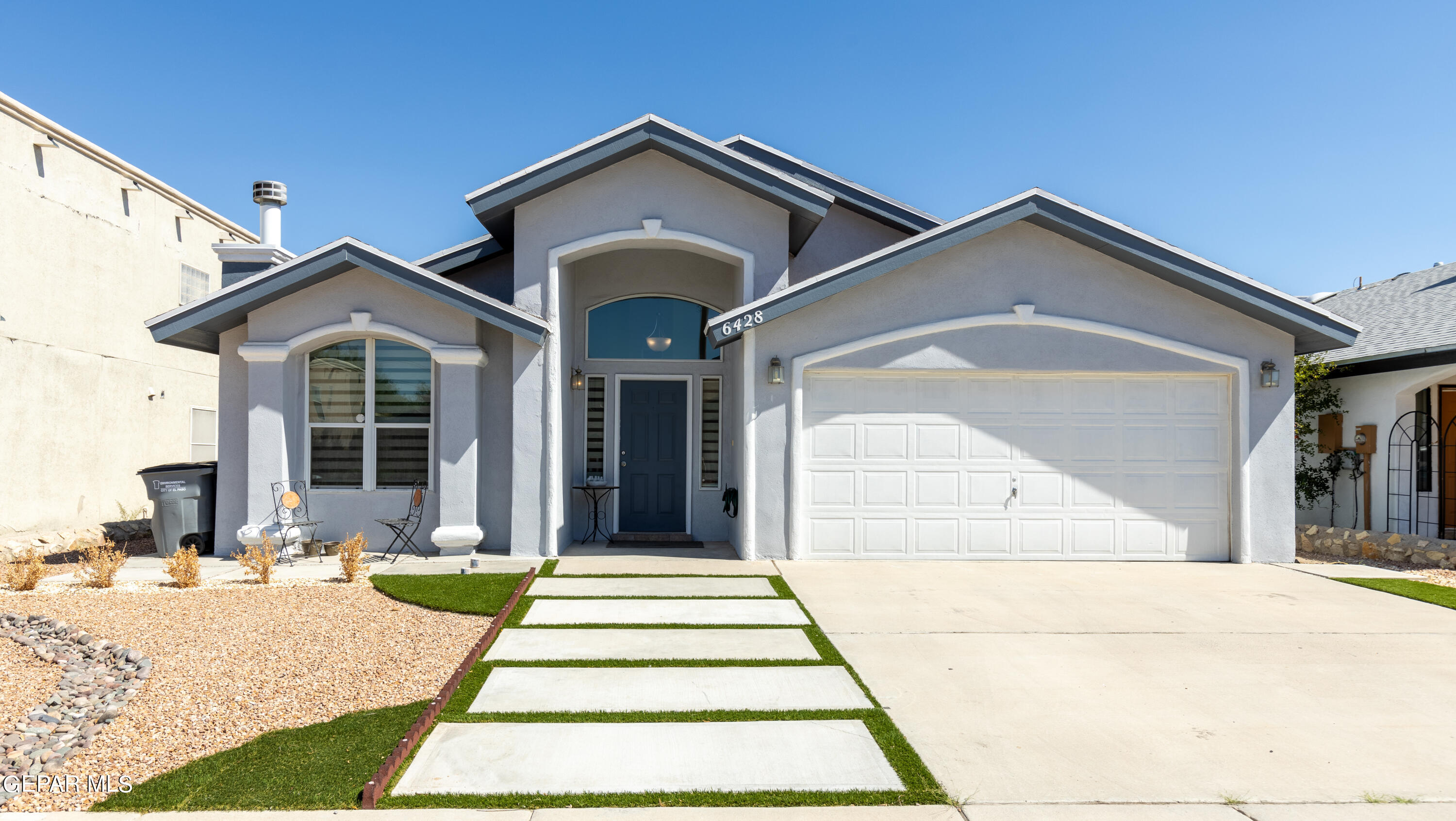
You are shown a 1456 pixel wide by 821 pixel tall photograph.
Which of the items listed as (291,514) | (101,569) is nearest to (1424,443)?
(291,514)

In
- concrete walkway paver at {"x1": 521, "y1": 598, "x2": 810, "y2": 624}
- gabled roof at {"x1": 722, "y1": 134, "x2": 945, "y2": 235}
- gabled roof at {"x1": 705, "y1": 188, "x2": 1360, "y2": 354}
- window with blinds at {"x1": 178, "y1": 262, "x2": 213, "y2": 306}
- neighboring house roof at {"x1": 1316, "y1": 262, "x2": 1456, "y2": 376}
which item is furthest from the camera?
window with blinds at {"x1": 178, "y1": 262, "x2": 213, "y2": 306}

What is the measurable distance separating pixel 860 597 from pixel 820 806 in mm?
Result: 4407

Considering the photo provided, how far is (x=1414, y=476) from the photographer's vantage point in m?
11.2

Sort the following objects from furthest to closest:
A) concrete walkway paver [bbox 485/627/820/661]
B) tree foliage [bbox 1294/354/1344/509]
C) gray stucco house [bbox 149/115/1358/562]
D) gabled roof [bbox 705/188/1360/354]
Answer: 1. tree foliage [bbox 1294/354/1344/509]
2. gray stucco house [bbox 149/115/1358/562]
3. gabled roof [bbox 705/188/1360/354]
4. concrete walkway paver [bbox 485/627/820/661]

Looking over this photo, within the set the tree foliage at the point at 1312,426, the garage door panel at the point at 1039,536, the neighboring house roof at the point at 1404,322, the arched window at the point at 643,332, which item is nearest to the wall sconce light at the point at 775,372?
the arched window at the point at 643,332

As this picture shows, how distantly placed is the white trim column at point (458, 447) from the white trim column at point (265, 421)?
187 cm

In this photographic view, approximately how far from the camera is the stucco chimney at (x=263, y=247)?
1108cm

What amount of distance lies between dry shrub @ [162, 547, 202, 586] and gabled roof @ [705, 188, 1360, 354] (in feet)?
19.2

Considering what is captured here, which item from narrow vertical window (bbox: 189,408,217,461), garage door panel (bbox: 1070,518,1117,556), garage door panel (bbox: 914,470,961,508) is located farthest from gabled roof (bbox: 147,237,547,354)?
narrow vertical window (bbox: 189,408,217,461)

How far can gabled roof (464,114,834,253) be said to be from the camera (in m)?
9.73

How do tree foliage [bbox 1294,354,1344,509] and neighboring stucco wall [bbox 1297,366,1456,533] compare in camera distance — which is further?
tree foliage [bbox 1294,354,1344,509]

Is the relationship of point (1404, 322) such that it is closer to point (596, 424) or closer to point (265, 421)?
point (596, 424)

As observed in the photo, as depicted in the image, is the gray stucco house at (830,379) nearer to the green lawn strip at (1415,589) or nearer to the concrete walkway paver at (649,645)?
the green lawn strip at (1415,589)

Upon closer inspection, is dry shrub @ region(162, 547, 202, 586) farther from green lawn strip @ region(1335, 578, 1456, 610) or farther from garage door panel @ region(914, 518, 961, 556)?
green lawn strip @ region(1335, 578, 1456, 610)
